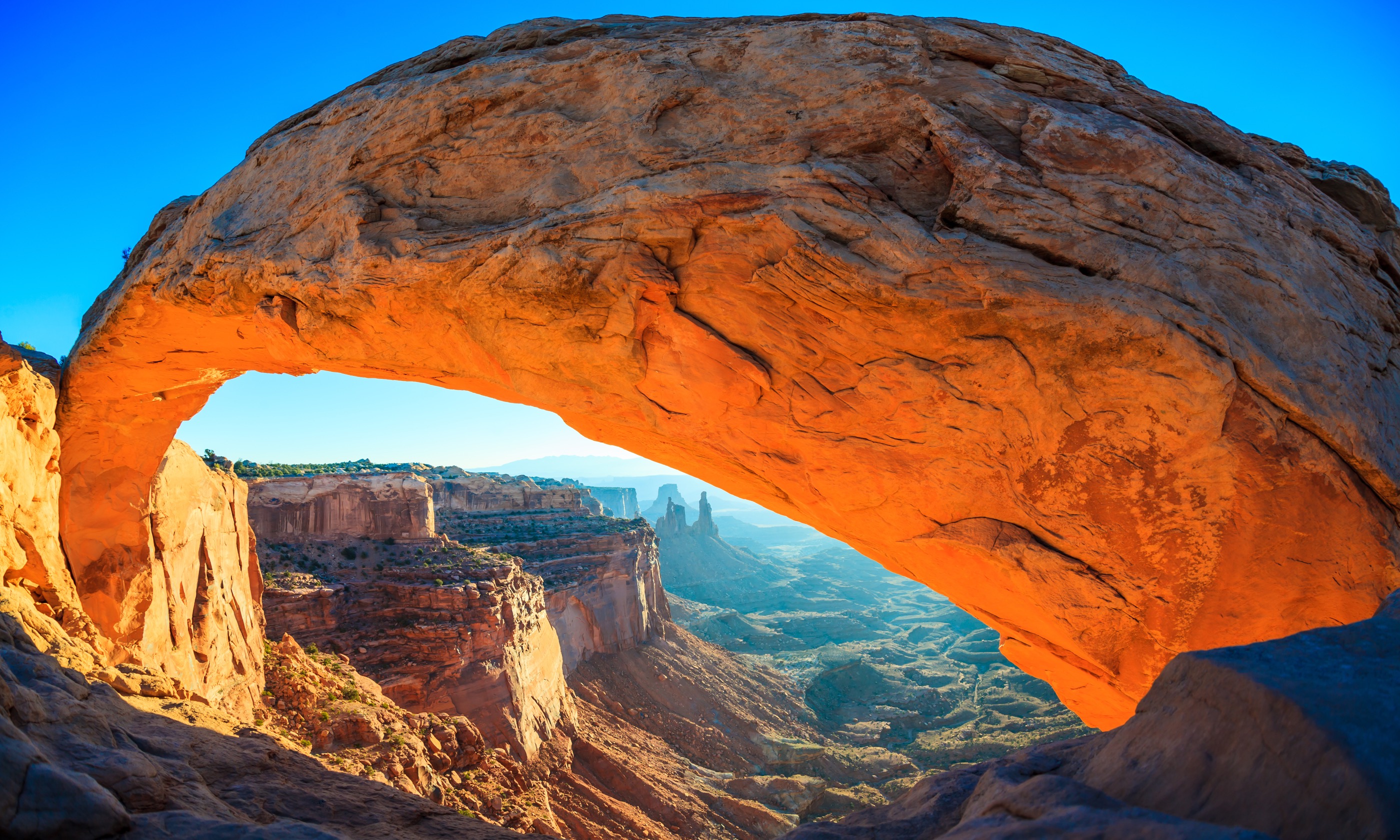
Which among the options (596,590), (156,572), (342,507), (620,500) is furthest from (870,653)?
(620,500)

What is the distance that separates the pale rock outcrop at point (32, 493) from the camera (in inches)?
336

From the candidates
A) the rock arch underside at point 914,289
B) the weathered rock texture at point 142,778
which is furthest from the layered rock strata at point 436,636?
the weathered rock texture at point 142,778

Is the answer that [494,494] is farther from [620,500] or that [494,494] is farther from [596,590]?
[620,500]

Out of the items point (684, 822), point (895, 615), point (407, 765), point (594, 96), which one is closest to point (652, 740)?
point (684, 822)

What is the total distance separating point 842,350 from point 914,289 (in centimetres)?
110

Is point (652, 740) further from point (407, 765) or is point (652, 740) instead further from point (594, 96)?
point (594, 96)

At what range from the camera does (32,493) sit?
938 centimetres

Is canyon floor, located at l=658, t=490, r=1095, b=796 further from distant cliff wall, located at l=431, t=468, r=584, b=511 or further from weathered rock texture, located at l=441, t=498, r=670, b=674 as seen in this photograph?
distant cliff wall, located at l=431, t=468, r=584, b=511

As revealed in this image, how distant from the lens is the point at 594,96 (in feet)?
25.4

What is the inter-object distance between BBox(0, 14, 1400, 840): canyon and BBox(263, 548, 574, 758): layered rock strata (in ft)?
41.2

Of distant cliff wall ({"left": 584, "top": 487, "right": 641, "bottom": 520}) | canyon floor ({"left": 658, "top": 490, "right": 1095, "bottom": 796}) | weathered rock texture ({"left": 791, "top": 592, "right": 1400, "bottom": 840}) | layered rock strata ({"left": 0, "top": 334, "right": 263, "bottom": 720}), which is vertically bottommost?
canyon floor ({"left": 658, "top": 490, "right": 1095, "bottom": 796})

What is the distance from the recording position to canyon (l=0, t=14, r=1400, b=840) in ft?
15.5

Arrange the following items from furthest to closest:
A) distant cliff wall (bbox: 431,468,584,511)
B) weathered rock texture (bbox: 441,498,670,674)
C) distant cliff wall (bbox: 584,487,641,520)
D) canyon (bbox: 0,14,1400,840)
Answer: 1. distant cliff wall (bbox: 584,487,641,520)
2. distant cliff wall (bbox: 431,468,584,511)
3. weathered rock texture (bbox: 441,498,670,674)
4. canyon (bbox: 0,14,1400,840)

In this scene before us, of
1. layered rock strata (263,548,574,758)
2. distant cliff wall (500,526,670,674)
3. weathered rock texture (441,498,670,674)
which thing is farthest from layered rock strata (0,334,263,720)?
distant cliff wall (500,526,670,674)
